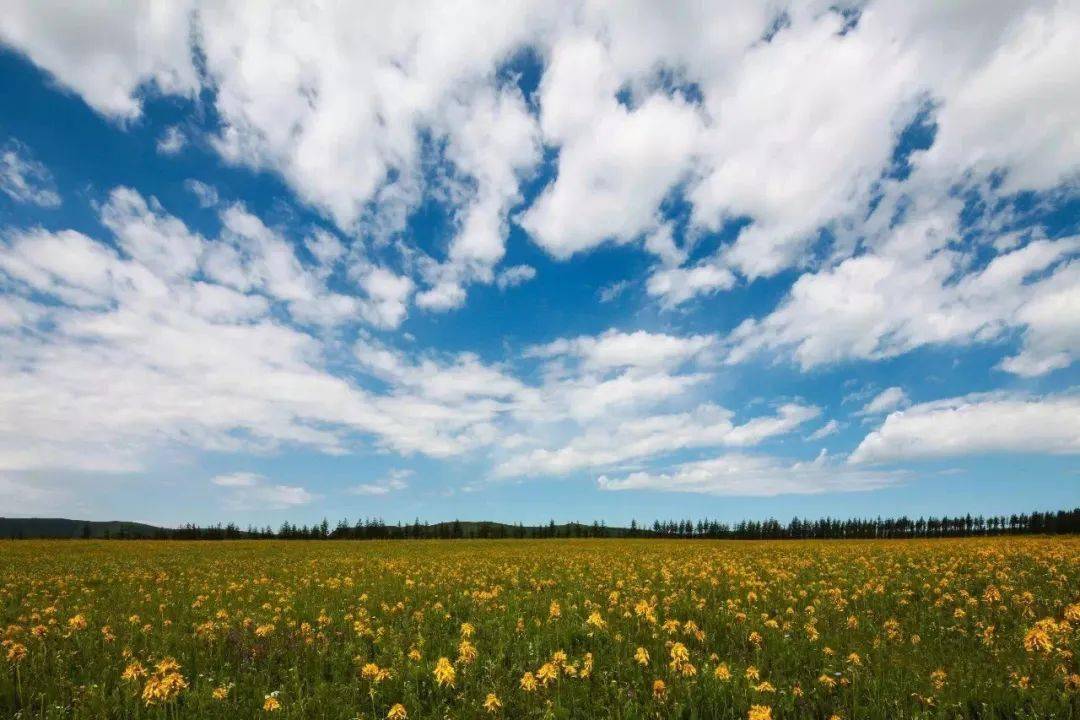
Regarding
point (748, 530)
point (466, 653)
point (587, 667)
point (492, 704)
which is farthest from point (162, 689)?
point (748, 530)

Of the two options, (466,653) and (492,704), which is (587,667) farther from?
(492,704)

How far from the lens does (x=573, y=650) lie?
959cm

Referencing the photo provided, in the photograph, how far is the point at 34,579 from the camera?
66.3 ft

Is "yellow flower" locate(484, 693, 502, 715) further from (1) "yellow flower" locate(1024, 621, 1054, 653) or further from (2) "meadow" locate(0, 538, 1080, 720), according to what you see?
(1) "yellow flower" locate(1024, 621, 1054, 653)

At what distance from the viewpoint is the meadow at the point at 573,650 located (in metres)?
6.91

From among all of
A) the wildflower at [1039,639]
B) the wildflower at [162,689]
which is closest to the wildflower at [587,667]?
the wildflower at [162,689]

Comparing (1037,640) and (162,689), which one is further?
(1037,640)

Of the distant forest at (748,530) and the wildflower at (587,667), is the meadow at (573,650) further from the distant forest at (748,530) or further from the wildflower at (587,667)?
the distant forest at (748,530)

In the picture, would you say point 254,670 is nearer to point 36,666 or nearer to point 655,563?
point 36,666

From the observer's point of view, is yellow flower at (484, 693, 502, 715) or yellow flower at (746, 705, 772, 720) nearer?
yellow flower at (746, 705, 772, 720)

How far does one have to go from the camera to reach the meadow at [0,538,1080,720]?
6906mm

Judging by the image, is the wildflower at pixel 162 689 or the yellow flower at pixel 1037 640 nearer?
the wildflower at pixel 162 689

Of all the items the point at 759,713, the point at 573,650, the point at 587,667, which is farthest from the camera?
the point at 573,650

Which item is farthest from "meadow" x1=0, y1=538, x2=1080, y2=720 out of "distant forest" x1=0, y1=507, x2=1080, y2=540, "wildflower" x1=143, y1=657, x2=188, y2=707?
"distant forest" x1=0, y1=507, x2=1080, y2=540
